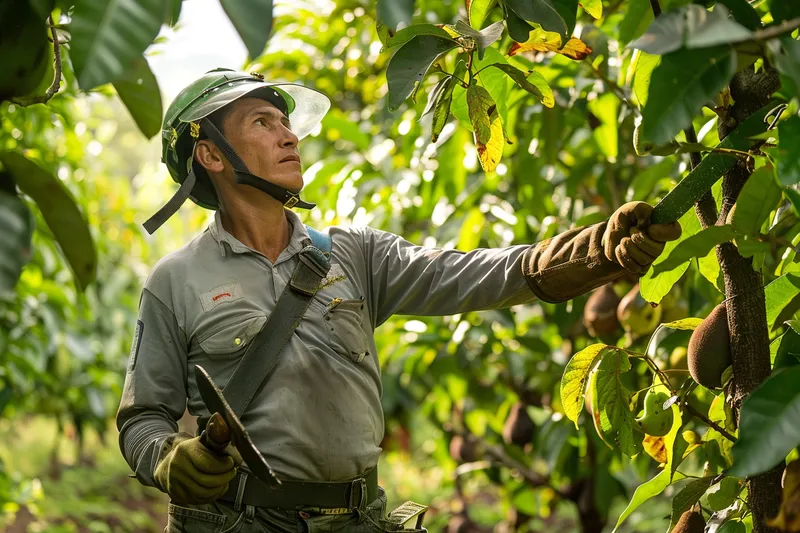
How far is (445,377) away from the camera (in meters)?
3.39

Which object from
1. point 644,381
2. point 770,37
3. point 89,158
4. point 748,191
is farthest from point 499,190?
point 89,158

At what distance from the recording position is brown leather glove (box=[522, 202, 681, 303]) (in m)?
1.46

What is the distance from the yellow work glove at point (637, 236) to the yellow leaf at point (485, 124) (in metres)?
0.24

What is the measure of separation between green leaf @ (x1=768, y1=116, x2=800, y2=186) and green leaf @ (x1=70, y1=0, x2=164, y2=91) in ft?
1.89

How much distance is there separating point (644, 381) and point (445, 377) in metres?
0.97

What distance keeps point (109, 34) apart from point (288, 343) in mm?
1011

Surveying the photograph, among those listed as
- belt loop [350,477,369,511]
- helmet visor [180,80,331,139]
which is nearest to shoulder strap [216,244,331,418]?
belt loop [350,477,369,511]

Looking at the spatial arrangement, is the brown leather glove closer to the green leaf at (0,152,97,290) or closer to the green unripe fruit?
the green unripe fruit

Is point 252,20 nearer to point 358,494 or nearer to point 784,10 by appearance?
point 784,10

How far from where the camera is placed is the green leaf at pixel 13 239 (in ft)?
2.83

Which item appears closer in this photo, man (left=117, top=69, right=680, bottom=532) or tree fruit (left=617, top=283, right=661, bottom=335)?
man (left=117, top=69, right=680, bottom=532)

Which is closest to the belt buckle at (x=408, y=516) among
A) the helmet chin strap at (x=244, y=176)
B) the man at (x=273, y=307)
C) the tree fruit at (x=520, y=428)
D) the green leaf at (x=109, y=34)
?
the man at (x=273, y=307)

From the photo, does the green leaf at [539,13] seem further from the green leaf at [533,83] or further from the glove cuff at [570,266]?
the glove cuff at [570,266]

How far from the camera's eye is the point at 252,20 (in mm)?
858
